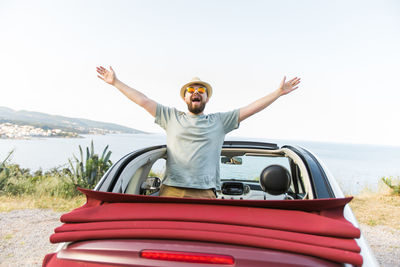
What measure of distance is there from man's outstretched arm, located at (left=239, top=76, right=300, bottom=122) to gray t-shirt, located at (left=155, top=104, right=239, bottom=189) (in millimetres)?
104

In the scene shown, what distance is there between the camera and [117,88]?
12.0ft

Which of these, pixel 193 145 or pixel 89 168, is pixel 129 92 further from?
pixel 89 168

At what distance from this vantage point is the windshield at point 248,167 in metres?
3.79

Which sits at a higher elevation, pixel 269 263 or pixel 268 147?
pixel 268 147

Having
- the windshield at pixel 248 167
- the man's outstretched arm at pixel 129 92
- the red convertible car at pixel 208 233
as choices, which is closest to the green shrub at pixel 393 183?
the windshield at pixel 248 167

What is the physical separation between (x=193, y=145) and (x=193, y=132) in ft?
0.50

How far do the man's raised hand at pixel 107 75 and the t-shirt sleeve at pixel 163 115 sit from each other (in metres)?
0.66

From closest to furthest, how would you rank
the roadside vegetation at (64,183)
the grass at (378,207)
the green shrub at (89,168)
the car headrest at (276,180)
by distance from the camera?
the car headrest at (276,180) → the grass at (378,207) → the roadside vegetation at (64,183) → the green shrub at (89,168)

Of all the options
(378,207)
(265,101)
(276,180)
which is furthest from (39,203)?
(378,207)

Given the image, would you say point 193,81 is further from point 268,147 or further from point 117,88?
point 268,147

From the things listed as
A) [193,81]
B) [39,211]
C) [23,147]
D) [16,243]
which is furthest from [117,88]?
[23,147]

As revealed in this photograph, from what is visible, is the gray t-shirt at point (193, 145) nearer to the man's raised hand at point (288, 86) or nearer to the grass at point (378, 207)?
the man's raised hand at point (288, 86)

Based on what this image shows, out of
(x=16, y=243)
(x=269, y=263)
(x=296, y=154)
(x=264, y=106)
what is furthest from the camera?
(x=16, y=243)

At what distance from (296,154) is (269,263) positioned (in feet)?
4.64
